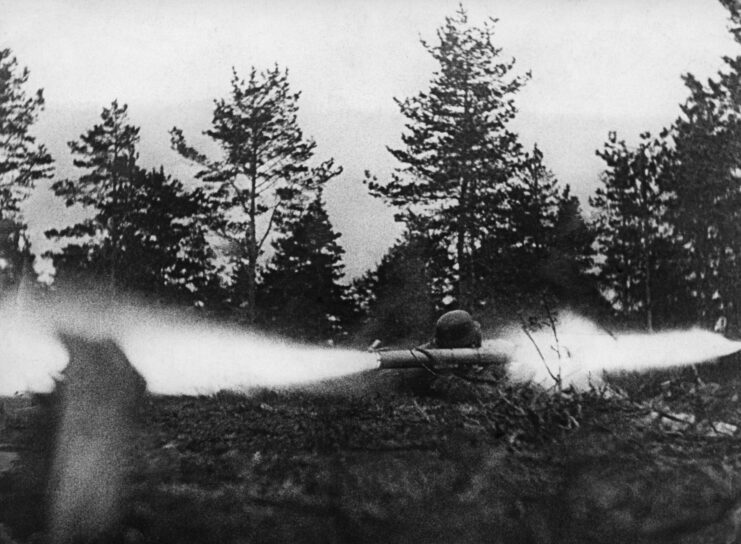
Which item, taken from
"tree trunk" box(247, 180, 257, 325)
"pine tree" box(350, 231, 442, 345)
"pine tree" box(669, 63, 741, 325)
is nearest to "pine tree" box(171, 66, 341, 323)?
"tree trunk" box(247, 180, 257, 325)

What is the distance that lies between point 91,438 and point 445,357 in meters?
4.88

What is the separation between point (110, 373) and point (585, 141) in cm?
728

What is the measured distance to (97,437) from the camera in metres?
6.38

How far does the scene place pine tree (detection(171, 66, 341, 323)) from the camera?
934 centimetres

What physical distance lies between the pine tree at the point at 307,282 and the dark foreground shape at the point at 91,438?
3.73m

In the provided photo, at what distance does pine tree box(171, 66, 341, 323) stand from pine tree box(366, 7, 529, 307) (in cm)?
138

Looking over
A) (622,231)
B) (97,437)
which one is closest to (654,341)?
(622,231)

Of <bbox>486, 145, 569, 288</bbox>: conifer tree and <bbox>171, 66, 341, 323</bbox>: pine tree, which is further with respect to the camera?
<bbox>486, 145, 569, 288</bbox>: conifer tree

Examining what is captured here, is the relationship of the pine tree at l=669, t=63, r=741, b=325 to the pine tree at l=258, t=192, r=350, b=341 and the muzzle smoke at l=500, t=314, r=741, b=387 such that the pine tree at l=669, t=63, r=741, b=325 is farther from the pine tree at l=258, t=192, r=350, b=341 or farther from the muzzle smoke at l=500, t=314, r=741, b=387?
the pine tree at l=258, t=192, r=350, b=341

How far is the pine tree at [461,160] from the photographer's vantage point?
1080 centimetres

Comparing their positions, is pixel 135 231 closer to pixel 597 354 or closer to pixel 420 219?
pixel 420 219

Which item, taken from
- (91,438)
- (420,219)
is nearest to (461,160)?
(420,219)

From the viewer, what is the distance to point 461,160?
13320 millimetres

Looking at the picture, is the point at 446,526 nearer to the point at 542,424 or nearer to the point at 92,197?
the point at 542,424
